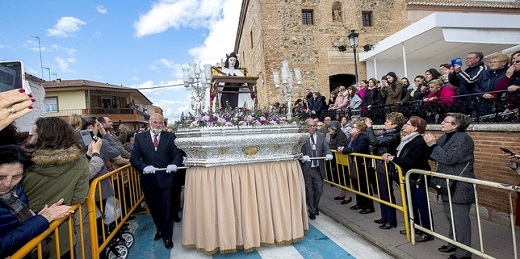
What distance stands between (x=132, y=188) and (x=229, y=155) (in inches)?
104

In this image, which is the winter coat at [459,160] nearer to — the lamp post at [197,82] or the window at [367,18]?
the lamp post at [197,82]

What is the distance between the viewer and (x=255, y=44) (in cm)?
1897

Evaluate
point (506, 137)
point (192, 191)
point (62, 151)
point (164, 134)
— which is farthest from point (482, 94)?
point (62, 151)

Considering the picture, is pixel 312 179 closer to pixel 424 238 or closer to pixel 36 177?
pixel 424 238

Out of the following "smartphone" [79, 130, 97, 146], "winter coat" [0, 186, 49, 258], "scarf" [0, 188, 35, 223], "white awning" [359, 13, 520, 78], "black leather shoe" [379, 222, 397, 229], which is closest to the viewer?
"winter coat" [0, 186, 49, 258]

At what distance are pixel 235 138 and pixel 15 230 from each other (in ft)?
7.43

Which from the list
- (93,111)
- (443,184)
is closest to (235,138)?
(443,184)

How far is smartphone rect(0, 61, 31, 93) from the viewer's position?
10.7 ft

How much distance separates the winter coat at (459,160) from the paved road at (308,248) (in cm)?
114

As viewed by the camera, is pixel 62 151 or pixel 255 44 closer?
pixel 62 151

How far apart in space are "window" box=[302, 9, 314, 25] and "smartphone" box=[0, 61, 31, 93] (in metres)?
15.7

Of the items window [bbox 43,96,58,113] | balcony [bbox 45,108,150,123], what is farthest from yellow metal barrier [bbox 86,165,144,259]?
window [bbox 43,96,58,113]

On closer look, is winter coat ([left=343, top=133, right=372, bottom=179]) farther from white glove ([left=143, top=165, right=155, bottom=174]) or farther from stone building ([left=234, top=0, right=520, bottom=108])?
stone building ([left=234, top=0, right=520, bottom=108])

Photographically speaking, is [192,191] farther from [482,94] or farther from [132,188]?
[482,94]
